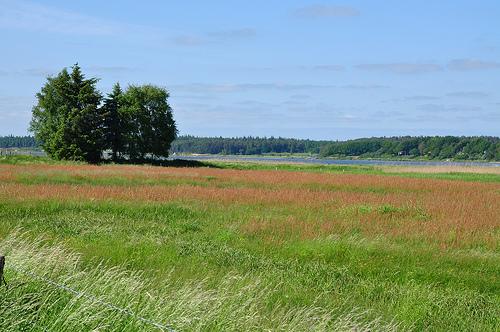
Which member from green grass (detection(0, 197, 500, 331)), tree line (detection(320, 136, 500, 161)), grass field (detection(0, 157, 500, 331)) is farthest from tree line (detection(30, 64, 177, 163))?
tree line (detection(320, 136, 500, 161))

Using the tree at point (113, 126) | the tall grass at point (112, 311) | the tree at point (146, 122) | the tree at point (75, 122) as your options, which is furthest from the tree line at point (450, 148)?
the tall grass at point (112, 311)

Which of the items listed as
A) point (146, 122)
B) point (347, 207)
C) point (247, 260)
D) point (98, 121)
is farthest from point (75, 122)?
point (247, 260)

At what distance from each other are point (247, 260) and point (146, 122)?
50155mm

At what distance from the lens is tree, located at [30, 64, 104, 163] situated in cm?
5181

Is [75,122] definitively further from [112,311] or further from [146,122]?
[112,311]

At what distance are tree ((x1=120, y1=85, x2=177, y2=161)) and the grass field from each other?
36.3 meters

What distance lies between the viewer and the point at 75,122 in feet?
168

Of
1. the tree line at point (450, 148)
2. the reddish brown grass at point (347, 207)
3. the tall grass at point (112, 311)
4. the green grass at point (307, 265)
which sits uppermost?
the tree line at point (450, 148)

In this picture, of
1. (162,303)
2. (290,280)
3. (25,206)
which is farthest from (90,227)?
(162,303)

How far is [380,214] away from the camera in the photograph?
18062 mm

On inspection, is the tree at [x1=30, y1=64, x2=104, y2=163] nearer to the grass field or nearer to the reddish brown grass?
the reddish brown grass

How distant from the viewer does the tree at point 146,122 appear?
58562 mm

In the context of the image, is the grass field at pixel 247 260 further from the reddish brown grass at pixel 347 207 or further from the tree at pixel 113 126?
the tree at pixel 113 126

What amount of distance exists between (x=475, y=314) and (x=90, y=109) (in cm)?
4843
